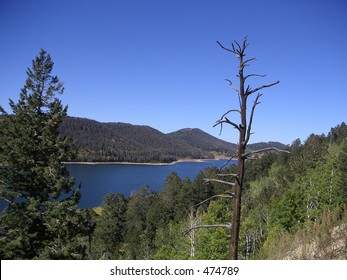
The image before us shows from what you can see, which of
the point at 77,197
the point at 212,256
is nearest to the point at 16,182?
the point at 77,197

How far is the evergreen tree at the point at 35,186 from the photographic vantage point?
413 inches

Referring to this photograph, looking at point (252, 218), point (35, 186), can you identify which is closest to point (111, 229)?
point (252, 218)

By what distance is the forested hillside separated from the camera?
241 inches

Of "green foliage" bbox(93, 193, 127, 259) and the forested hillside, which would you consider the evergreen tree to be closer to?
the forested hillside

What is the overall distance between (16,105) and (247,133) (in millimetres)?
10374

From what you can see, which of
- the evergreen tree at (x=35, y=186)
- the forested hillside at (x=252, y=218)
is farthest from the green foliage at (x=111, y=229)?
the evergreen tree at (x=35, y=186)

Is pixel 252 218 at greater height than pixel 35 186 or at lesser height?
lesser

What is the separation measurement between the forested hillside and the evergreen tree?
197 inches

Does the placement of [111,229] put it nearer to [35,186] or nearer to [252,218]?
[252,218]

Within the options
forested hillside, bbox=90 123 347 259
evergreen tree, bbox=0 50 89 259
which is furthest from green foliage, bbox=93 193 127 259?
evergreen tree, bbox=0 50 89 259

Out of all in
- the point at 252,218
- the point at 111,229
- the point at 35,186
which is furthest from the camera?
the point at 111,229

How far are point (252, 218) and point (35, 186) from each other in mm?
31843

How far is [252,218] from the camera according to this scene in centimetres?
3784
